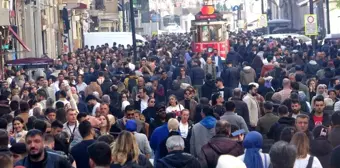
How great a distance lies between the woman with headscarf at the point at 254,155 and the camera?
10562mm

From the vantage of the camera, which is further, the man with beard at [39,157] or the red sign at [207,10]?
the red sign at [207,10]

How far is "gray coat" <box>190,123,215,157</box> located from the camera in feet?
44.6

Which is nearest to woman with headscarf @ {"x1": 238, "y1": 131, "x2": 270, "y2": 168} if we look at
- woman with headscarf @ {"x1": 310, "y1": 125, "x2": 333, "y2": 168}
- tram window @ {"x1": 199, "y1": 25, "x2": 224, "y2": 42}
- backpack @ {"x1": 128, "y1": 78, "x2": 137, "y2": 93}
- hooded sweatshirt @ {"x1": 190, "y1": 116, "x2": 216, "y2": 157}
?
woman with headscarf @ {"x1": 310, "y1": 125, "x2": 333, "y2": 168}

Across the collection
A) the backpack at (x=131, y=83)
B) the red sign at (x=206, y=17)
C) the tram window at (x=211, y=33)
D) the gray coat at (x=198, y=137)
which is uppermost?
the red sign at (x=206, y=17)

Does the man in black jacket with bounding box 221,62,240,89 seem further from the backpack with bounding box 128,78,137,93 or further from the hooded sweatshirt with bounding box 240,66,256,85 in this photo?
the backpack with bounding box 128,78,137,93

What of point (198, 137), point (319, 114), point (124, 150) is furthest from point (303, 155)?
point (319, 114)

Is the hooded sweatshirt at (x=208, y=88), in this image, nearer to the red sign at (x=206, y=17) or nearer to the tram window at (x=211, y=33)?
the tram window at (x=211, y=33)

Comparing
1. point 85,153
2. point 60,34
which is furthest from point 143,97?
point 60,34

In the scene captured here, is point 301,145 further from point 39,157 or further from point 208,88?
point 208,88

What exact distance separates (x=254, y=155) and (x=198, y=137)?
3076 mm

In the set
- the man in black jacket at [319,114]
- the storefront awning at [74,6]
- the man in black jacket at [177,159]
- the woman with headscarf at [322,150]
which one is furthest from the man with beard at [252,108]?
the storefront awning at [74,6]

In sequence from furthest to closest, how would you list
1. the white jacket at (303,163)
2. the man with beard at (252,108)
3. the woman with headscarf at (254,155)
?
the man with beard at (252,108) → the woman with headscarf at (254,155) → the white jacket at (303,163)

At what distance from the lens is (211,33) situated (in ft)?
162

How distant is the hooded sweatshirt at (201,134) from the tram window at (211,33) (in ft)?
115
